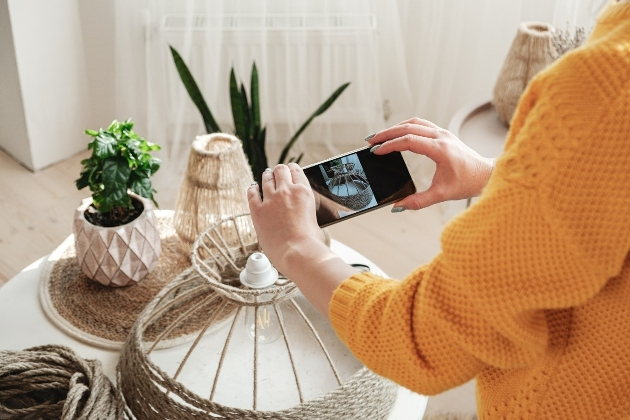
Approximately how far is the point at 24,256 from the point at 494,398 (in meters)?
1.70

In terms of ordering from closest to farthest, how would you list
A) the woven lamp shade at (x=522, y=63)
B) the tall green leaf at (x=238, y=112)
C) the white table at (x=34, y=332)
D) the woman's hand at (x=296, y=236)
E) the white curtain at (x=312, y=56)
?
the woman's hand at (x=296, y=236) → the white table at (x=34, y=332) → the woven lamp shade at (x=522, y=63) → the tall green leaf at (x=238, y=112) → the white curtain at (x=312, y=56)

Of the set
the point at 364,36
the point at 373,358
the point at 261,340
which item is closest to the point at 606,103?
the point at 373,358

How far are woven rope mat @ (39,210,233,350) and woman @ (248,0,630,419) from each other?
1.85 feet

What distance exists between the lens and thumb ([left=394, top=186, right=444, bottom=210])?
0.90 m

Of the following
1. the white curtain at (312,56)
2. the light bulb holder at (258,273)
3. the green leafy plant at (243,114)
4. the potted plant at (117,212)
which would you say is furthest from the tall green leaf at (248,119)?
the light bulb holder at (258,273)

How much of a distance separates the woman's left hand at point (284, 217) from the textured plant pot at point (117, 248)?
1.77 feet

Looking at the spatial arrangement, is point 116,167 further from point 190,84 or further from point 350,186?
point 190,84

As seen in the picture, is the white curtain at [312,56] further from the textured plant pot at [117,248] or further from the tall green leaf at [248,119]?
the textured plant pot at [117,248]

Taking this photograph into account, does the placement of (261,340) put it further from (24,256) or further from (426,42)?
(426,42)

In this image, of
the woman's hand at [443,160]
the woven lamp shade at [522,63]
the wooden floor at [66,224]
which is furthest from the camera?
the wooden floor at [66,224]

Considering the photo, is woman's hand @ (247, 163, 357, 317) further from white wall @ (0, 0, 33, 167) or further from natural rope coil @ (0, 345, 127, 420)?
white wall @ (0, 0, 33, 167)

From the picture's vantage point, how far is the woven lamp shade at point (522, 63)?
160cm

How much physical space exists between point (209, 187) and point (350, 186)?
507 millimetres

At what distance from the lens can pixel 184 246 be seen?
1382mm
